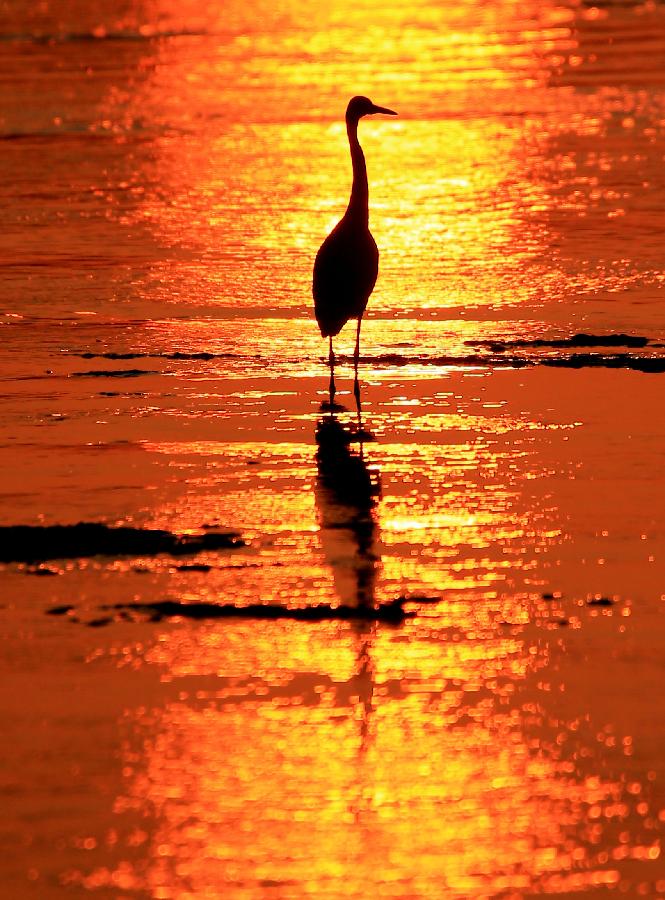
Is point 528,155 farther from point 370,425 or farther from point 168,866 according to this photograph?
point 168,866

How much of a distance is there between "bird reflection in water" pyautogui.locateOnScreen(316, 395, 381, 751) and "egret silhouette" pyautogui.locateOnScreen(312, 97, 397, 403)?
1.18 m

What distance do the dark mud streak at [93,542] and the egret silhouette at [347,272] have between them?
3368 mm

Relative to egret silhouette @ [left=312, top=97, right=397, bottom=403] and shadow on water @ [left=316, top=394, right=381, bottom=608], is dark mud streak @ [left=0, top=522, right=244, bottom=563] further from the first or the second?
egret silhouette @ [left=312, top=97, right=397, bottom=403]

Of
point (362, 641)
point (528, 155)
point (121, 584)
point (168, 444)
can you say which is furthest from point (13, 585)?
point (528, 155)

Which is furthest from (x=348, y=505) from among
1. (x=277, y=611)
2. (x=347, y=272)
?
(x=347, y=272)

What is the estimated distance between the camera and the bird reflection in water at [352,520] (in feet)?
24.2

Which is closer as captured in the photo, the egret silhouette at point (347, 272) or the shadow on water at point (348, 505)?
the shadow on water at point (348, 505)

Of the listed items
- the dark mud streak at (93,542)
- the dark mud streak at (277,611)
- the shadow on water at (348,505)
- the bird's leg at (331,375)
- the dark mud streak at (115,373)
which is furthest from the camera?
the dark mud streak at (115,373)

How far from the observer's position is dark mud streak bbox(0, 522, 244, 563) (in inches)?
341

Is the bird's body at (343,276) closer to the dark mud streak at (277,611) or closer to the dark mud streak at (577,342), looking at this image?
the dark mud streak at (577,342)

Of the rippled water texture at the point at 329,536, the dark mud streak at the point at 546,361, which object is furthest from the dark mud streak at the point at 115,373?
the dark mud streak at the point at 546,361

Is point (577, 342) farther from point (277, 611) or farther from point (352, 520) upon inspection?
point (277, 611)

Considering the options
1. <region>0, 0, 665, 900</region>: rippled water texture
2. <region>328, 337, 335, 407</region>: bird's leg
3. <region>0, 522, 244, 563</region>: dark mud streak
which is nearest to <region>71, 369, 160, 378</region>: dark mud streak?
<region>0, 0, 665, 900</region>: rippled water texture

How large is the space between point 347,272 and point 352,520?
4.03 meters
